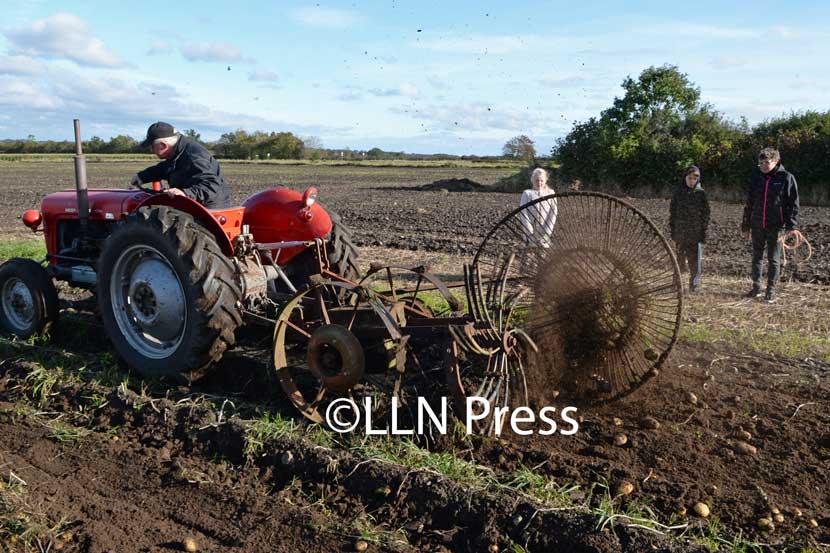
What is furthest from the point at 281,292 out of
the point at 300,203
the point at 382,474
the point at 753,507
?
the point at 753,507

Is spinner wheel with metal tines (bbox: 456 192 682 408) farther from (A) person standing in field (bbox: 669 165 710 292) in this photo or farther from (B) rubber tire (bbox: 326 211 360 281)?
(A) person standing in field (bbox: 669 165 710 292)

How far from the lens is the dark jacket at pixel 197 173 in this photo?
16.1 feet

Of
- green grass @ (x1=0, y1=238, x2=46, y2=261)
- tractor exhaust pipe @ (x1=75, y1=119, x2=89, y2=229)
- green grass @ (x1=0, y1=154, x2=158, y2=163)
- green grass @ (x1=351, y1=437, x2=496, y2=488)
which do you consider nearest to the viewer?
green grass @ (x1=351, y1=437, x2=496, y2=488)

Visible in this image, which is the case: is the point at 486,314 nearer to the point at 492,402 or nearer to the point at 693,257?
the point at 492,402

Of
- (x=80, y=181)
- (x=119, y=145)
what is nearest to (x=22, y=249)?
(x=80, y=181)

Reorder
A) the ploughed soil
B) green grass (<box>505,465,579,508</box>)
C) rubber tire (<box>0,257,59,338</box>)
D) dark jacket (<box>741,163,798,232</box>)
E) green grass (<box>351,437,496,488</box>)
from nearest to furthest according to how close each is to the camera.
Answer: green grass (<box>505,465,579,508</box>) → green grass (<box>351,437,496,488</box>) → rubber tire (<box>0,257,59,338</box>) → dark jacket (<box>741,163,798,232</box>) → the ploughed soil

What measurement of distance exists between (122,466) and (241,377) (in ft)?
3.91

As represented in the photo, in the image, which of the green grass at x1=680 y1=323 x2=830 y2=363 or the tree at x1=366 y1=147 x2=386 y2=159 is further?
the tree at x1=366 y1=147 x2=386 y2=159

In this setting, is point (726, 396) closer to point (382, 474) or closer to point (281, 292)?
point (382, 474)

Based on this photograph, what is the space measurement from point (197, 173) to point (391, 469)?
8.50 ft

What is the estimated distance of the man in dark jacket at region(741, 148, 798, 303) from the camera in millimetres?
7605

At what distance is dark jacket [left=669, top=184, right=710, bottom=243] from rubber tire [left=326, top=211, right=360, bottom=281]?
426 centimetres

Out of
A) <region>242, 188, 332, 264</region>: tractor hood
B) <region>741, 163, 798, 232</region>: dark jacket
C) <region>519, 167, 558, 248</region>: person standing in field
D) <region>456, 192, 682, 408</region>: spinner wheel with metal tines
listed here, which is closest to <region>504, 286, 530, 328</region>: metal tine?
<region>456, 192, 682, 408</region>: spinner wheel with metal tines

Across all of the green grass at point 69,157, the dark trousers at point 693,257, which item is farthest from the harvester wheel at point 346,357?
the green grass at point 69,157
